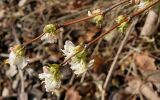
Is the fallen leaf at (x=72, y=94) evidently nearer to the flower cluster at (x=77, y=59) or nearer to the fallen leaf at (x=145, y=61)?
the fallen leaf at (x=145, y=61)

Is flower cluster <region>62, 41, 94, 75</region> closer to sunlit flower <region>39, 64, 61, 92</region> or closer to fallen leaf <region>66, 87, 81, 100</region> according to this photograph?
sunlit flower <region>39, 64, 61, 92</region>

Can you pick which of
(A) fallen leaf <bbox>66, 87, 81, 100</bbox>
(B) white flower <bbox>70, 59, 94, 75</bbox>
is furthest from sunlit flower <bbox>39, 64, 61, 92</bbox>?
(A) fallen leaf <bbox>66, 87, 81, 100</bbox>

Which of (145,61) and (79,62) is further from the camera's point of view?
(145,61)

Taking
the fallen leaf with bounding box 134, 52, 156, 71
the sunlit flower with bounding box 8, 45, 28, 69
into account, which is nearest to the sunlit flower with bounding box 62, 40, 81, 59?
the sunlit flower with bounding box 8, 45, 28, 69

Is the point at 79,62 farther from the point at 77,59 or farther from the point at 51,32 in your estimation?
the point at 51,32

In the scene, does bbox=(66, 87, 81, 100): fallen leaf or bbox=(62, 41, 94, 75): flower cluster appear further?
bbox=(66, 87, 81, 100): fallen leaf

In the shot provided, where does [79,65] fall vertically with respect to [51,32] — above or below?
below

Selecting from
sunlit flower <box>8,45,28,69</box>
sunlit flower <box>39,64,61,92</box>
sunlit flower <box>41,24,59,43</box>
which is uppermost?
sunlit flower <box>41,24,59,43</box>

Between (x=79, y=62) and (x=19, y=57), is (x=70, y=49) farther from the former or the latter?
(x=19, y=57)

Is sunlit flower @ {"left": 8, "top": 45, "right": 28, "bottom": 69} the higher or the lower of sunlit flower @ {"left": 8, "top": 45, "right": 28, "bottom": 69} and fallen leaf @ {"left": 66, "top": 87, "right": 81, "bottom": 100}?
the higher

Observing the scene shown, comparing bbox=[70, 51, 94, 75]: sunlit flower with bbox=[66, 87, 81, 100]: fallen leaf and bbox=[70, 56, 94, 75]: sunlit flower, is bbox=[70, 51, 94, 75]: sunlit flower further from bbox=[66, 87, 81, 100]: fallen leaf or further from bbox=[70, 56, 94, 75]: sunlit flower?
bbox=[66, 87, 81, 100]: fallen leaf

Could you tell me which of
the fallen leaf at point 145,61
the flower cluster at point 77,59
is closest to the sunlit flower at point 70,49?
the flower cluster at point 77,59

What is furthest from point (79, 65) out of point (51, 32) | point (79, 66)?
point (51, 32)
